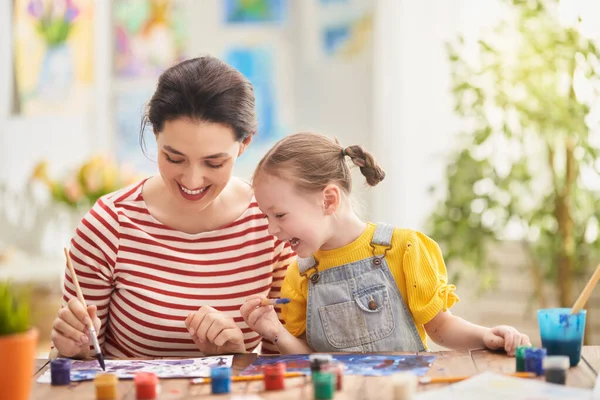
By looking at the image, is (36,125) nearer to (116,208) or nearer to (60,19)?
(60,19)

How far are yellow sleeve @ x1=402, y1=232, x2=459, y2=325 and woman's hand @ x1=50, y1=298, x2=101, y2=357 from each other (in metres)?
0.62

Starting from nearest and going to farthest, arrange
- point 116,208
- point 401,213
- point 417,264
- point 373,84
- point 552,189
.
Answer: point 417,264 < point 116,208 < point 552,189 < point 401,213 < point 373,84

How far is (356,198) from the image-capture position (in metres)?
1.91

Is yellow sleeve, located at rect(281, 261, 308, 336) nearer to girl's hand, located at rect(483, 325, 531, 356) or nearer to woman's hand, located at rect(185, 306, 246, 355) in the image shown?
woman's hand, located at rect(185, 306, 246, 355)

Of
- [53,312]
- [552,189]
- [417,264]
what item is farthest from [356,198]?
[53,312]

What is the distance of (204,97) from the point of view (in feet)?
5.69

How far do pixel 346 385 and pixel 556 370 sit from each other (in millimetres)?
331

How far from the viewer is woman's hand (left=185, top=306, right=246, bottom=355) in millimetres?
1636

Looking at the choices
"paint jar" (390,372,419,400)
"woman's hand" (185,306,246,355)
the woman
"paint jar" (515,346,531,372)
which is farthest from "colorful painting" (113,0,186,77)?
"paint jar" (390,372,419,400)

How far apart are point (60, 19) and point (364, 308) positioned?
3.87 meters

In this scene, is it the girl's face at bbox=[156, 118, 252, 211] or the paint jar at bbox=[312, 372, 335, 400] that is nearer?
the paint jar at bbox=[312, 372, 335, 400]

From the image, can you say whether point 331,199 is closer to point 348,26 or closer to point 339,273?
point 339,273

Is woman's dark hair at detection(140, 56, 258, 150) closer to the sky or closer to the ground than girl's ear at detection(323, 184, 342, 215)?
closer to the sky

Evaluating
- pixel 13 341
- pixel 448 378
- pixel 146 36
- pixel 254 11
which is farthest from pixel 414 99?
pixel 13 341
